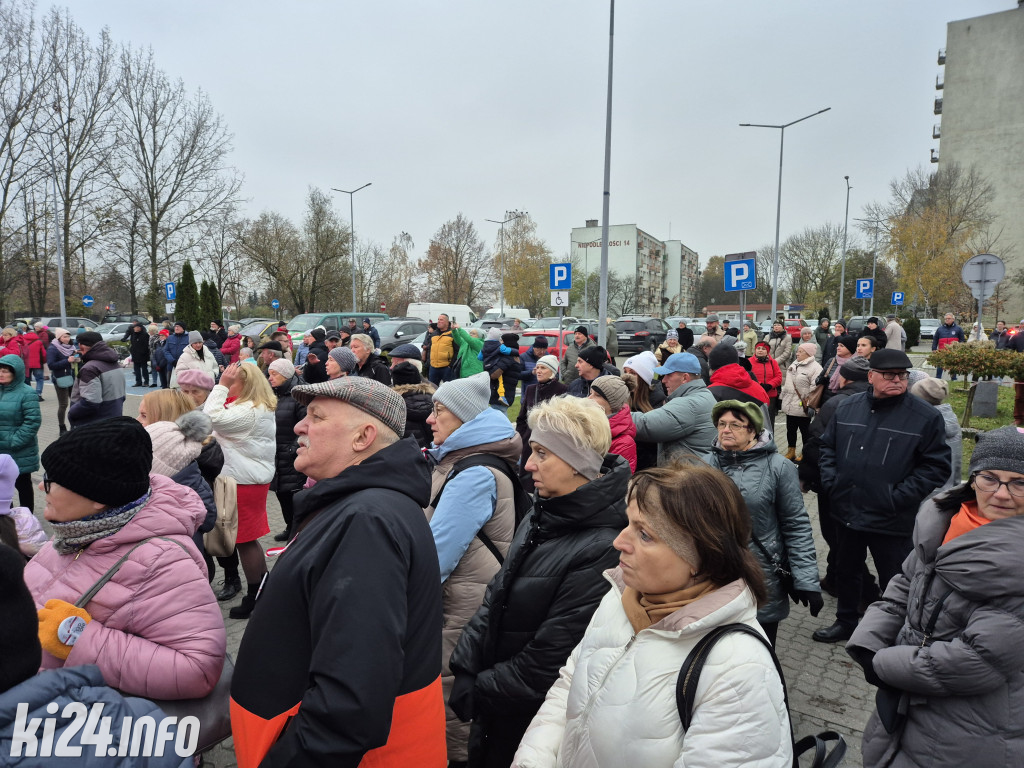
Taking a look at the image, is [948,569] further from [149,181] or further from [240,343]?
[149,181]

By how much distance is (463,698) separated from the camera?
237 centimetres

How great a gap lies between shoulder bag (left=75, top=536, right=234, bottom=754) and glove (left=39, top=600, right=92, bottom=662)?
8 cm

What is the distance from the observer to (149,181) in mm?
37312

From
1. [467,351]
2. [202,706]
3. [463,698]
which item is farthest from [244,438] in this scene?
[467,351]

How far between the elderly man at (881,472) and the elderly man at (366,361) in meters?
4.87

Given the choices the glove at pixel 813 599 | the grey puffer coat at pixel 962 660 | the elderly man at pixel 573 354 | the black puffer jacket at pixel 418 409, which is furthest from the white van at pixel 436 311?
the grey puffer coat at pixel 962 660

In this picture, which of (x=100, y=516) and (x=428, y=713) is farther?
(x=100, y=516)

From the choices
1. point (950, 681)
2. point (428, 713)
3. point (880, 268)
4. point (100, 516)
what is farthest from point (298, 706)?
point (880, 268)

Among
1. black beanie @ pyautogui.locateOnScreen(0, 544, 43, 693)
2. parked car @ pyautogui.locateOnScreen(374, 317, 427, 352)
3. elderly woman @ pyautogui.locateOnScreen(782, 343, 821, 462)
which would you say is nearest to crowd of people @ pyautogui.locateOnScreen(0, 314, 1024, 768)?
black beanie @ pyautogui.locateOnScreen(0, 544, 43, 693)

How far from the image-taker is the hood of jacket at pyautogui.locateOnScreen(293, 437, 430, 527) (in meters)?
1.80

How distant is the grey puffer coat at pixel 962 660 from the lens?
2.16 metres

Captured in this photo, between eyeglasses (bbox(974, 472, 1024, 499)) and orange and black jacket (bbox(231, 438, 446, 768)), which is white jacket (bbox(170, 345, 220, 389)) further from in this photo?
eyeglasses (bbox(974, 472, 1024, 499))

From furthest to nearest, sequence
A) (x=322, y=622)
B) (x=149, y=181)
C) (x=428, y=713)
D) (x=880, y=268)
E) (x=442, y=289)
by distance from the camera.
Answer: (x=442, y=289) < (x=880, y=268) < (x=149, y=181) < (x=428, y=713) < (x=322, y=622)

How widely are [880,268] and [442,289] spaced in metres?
A: 38.0
